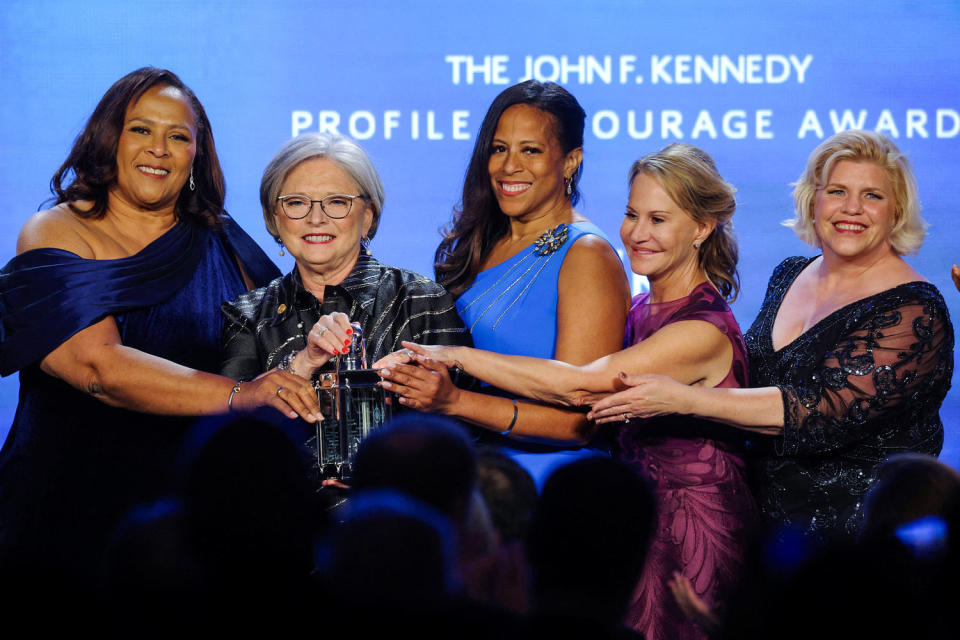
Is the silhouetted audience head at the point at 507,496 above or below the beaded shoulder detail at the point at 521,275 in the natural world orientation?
below

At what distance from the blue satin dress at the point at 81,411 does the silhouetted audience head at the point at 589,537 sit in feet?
4.28

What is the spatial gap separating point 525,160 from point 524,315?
1.37 feet

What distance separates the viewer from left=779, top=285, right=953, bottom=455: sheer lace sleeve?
238 centimetres

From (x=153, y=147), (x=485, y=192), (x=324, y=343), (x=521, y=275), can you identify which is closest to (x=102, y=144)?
(x=153, y=147)

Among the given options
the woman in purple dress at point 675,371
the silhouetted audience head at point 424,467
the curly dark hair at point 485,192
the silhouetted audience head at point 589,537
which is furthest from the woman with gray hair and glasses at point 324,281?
the silhouetted audience head at point 589,537

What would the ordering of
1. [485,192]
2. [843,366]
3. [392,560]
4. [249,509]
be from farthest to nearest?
[485,192] < [843,366] < [249,509] < [392,560]

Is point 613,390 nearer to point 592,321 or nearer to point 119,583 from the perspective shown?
point 592,321

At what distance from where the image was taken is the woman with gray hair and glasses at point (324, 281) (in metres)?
2.39

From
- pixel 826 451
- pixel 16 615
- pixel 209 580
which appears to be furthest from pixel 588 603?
pixel 826 451

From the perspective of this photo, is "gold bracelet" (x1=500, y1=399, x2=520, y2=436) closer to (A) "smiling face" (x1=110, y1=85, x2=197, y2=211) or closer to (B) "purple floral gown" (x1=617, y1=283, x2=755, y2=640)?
(B) "purple floral gown" (x1=617, y1=283, x2=755, y2=640)

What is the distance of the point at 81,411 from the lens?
2.55 meters

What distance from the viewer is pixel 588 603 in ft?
4.61

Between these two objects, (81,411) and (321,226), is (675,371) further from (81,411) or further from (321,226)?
(81,411)

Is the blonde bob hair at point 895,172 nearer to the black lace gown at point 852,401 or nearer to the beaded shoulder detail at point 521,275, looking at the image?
the black lace gown at point 852,401
